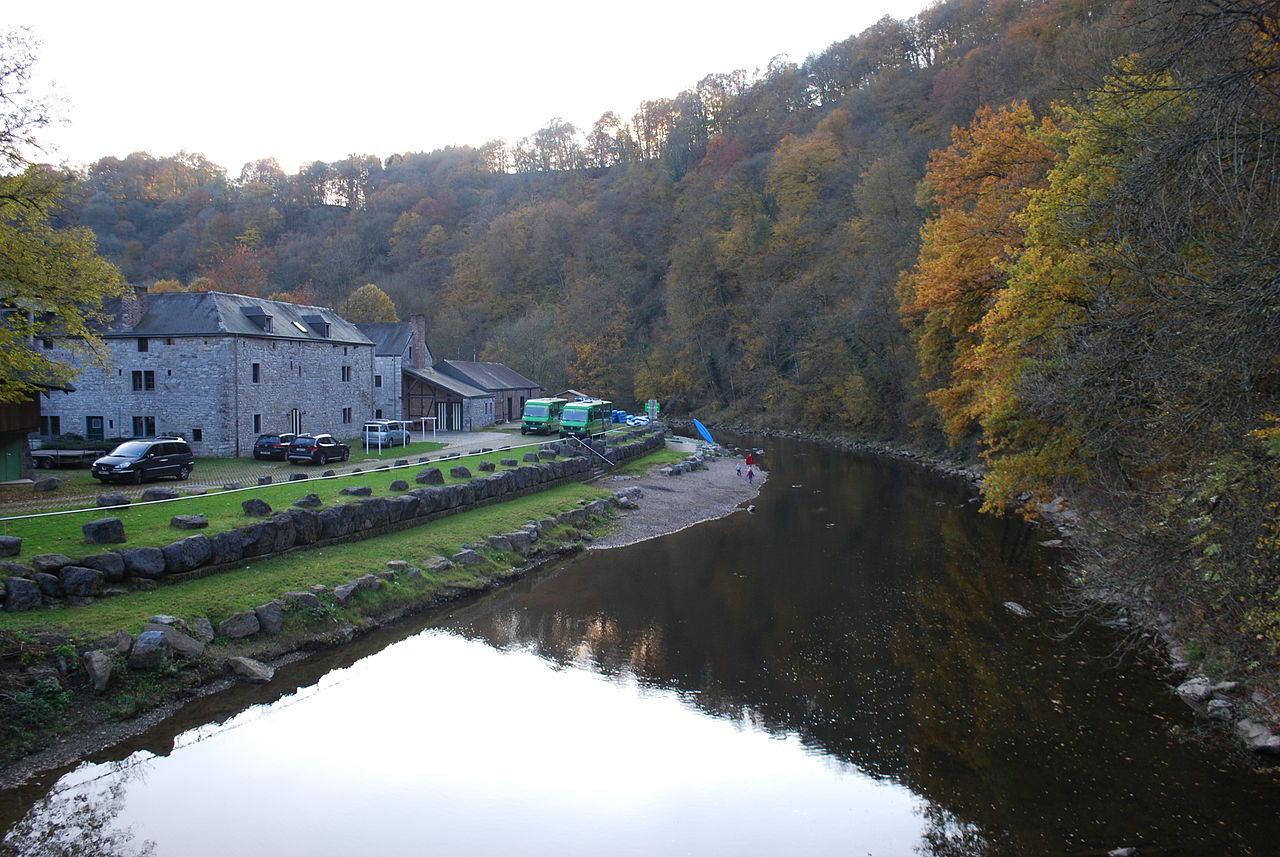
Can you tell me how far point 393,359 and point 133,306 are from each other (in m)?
15.7

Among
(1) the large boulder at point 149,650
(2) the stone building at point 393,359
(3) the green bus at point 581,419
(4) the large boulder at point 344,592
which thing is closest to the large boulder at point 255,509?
(4) the large boulder at point 344,592

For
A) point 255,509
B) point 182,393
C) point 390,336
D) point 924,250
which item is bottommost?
point 255,509

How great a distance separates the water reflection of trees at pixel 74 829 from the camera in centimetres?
894

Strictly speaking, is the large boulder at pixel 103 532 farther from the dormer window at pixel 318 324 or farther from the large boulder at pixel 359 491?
the dormer window at pixel 318 324

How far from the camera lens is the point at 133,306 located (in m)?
34.2

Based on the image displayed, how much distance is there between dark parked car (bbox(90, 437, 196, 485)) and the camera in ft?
78.1

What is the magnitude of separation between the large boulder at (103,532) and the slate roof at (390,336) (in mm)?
35001

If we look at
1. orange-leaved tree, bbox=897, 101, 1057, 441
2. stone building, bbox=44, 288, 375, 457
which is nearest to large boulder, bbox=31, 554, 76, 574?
stone building, bbox=44, 288, 375, 457

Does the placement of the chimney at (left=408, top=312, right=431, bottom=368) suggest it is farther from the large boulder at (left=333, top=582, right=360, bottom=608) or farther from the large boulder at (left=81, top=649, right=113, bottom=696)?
the large boulder at (left=81, top=649, right=113, bottom=696)

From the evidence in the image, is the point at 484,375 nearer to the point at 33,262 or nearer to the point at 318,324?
the point at 318,324

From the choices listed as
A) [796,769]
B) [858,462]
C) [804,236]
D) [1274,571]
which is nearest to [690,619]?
[796,769]

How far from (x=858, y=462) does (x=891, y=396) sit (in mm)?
7959

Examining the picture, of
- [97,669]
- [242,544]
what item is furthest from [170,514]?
[97,669]

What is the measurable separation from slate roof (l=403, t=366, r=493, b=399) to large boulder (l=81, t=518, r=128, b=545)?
3301 cm
